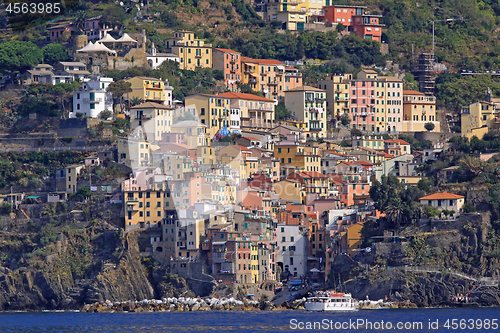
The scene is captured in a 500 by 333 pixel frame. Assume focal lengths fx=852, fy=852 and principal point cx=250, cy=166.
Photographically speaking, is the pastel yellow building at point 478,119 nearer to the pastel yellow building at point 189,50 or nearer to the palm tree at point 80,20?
the pastel yellow building at point 189,50

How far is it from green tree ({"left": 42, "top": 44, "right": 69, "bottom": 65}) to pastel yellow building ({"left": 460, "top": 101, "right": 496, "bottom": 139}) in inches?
1720

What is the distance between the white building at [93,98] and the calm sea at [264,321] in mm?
25184

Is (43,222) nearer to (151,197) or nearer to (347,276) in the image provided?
(151,197)

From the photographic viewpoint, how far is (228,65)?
3718 inches

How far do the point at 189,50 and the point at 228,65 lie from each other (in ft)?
15.1

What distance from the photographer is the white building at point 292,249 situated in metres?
69.2

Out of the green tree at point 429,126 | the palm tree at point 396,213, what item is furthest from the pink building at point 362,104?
the palm tree at point 396,213

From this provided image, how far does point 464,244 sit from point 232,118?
31918mm

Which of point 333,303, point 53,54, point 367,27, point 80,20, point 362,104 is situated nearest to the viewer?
point 333,303

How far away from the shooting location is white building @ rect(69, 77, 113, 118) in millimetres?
81188

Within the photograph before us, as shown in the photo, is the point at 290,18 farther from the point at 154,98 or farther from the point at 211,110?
the point at 154,98

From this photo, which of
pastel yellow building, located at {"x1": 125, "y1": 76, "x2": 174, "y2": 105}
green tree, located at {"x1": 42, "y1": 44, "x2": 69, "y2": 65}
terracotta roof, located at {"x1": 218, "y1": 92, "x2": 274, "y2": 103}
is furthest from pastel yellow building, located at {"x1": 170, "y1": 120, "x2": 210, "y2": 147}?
green tree, located at {"x1": 42, "y1": 44, "x2": 69, "y2": 65}

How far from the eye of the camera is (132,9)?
101 meters

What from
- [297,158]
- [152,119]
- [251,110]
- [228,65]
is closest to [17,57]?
[152,119]
